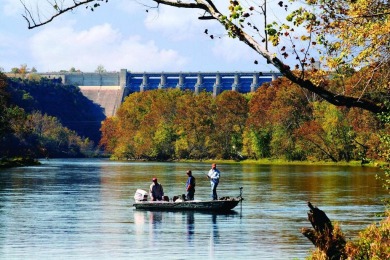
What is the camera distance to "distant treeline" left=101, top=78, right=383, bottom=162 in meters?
129

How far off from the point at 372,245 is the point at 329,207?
29235 millimetres

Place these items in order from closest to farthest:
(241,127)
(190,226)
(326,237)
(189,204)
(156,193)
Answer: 1. (326,237)
2. (190,226)
3. (189,204)
4. (156,193)
5. (241,127)

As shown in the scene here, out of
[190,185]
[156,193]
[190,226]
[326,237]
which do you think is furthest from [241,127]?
[326,237]

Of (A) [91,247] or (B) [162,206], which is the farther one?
(B) [162,206]

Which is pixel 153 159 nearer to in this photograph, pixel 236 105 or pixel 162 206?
pixel 236 105

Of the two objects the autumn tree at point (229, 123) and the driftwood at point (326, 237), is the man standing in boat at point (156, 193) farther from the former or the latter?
the autumn tree at point (229, 123)

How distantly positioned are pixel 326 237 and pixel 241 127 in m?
134

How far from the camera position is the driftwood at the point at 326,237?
22.4 meters

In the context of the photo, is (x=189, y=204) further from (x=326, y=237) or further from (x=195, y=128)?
(x=195, y=128)

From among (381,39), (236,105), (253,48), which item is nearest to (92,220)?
(381,39)

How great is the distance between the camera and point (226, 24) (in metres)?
19.6

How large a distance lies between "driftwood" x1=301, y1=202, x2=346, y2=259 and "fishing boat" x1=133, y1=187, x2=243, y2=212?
23.5m

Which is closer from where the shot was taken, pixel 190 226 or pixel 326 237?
pixel 326 237

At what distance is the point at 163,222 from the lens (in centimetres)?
4203
